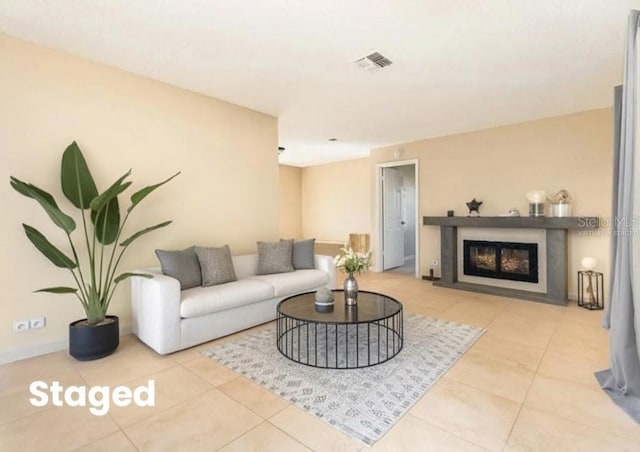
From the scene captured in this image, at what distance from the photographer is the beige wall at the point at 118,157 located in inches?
99.8

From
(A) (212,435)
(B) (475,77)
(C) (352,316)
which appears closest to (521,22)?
(B) (475,77)

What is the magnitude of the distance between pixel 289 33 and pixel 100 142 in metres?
2.05

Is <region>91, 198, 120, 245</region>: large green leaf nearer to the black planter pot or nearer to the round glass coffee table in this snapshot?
the black planter pot

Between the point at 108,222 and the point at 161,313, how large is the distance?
993 millimetres

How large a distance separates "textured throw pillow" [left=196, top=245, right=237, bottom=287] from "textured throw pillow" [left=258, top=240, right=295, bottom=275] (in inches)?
18.9

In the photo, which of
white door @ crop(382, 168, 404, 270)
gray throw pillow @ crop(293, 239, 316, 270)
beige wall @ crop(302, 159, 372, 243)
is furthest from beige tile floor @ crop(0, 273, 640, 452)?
beige wall @ crop(302, 159, 372, 243)

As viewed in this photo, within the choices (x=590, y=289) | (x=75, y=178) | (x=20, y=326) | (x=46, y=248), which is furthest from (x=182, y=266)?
(x=590, y=289)

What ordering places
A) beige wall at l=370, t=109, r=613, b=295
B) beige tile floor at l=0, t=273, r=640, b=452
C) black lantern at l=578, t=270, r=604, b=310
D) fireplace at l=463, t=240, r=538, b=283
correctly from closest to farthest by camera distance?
beige tile floor at l=0, t=273, r=640, b=452 < black lantern at l=578, t=270, r=604, b=310 < beige wall at l=370, t=109, r=613, b=295 < fireplace at l=463, t=240, r=538, b=283

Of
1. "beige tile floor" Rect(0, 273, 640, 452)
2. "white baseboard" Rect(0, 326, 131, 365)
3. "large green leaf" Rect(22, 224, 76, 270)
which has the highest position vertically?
"large green leaf" Rect(22, 224, 76, 270)

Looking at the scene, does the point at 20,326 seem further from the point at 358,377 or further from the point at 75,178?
the point at 358,377

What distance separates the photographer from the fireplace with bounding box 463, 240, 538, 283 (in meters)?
4.54

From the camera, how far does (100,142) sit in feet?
9.69

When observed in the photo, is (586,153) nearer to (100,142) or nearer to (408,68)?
(408,68)

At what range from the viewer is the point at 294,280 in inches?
140
